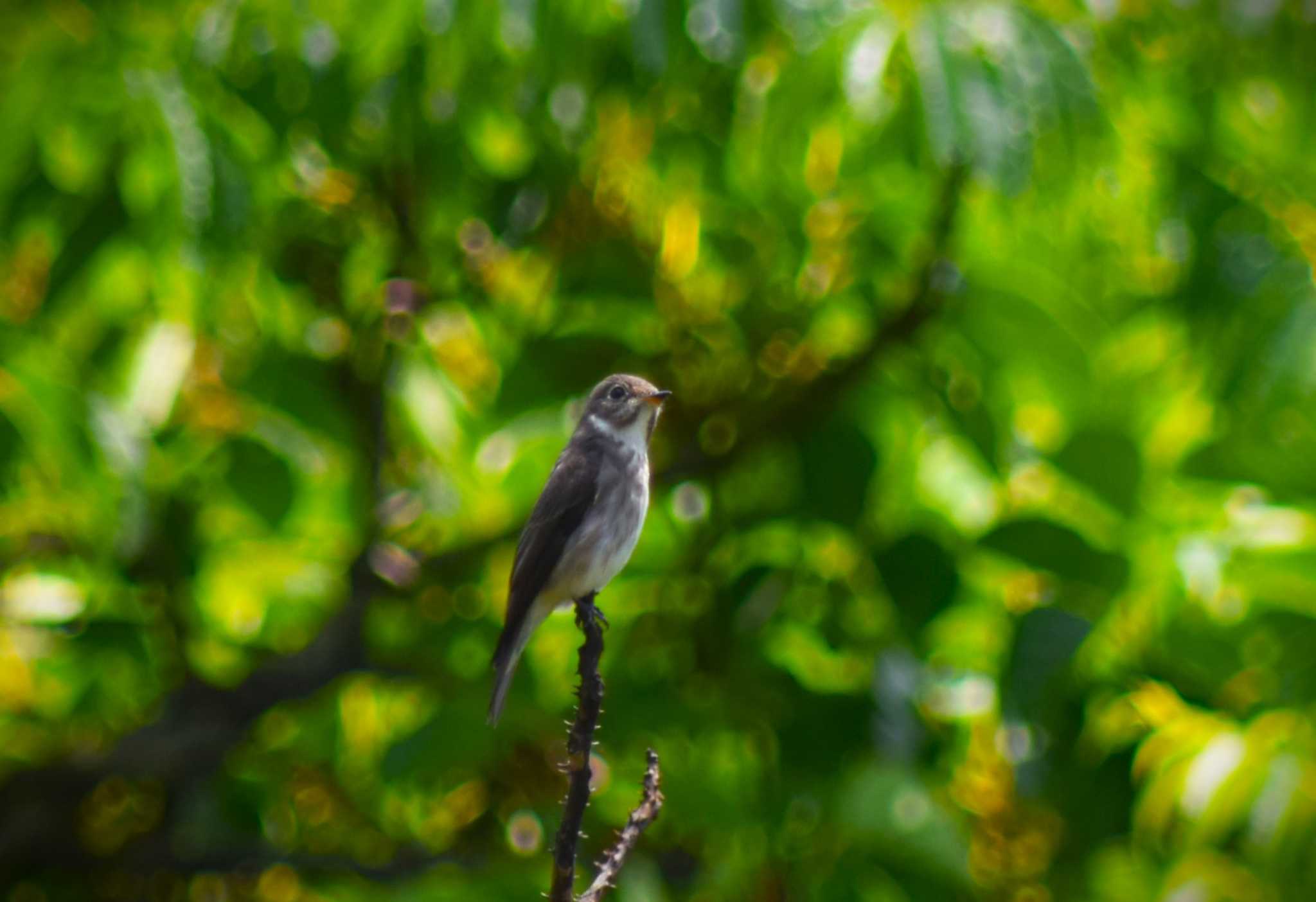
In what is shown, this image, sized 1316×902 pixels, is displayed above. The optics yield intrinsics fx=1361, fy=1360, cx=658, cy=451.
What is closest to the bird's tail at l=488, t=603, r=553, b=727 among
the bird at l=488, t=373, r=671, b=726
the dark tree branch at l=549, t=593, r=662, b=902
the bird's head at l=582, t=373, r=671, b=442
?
the bird at l=488, t=373, r=671, b=726

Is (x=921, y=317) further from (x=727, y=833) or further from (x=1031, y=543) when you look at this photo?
(x=727, y=833)

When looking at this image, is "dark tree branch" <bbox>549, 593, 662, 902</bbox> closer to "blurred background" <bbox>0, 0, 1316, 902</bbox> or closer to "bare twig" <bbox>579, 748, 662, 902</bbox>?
"bare twig" <bbox>579, 748, 662, 902</bbox>

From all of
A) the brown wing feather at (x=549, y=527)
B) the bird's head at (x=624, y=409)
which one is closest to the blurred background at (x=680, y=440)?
the bird's head at (x=624, y=409)

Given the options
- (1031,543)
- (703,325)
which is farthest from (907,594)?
(703,325)

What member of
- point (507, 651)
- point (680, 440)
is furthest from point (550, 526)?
point (680, 440)

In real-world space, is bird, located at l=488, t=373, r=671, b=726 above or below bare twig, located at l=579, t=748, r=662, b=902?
above

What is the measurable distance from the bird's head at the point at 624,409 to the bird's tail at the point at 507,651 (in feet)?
1.43

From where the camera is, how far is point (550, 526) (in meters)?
2.97

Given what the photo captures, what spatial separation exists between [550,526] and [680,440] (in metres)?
0.90

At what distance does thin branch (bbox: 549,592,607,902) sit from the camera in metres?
1.59

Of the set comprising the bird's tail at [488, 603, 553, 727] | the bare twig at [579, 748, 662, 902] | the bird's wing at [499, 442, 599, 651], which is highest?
the bird's wing at [499, 442, 599, 651]

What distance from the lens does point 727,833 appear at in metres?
3.45

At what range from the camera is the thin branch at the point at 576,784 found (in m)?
1.59

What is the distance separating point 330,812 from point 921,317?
2424 millimetres
